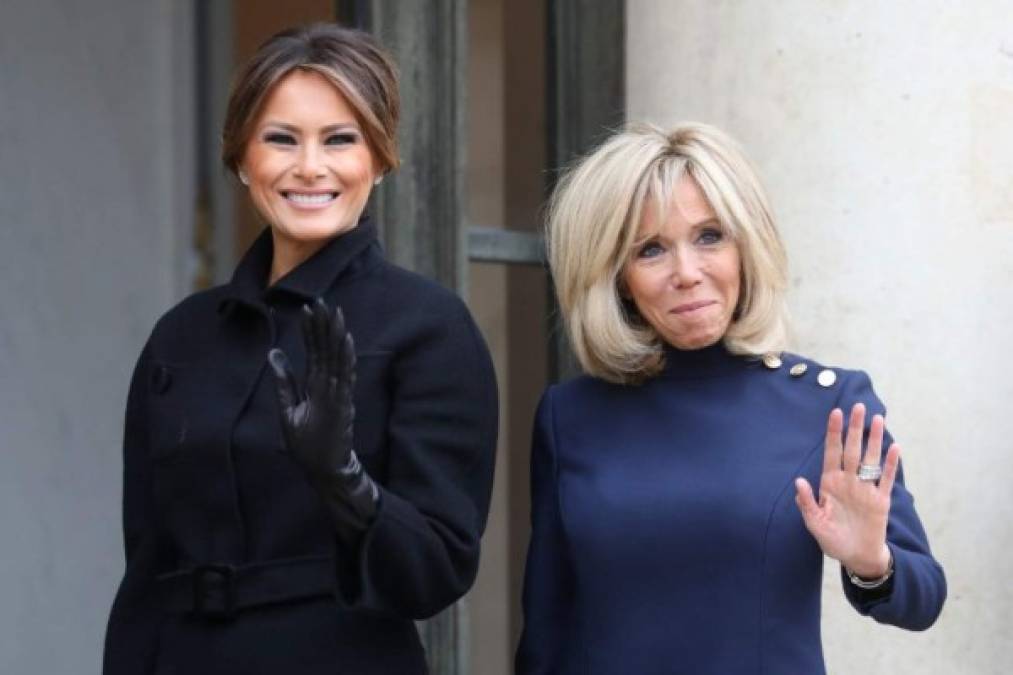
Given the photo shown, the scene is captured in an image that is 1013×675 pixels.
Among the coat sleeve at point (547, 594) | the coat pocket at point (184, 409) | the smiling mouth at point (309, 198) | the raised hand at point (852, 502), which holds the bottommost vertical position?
the coat sleeve at point (547, 594)

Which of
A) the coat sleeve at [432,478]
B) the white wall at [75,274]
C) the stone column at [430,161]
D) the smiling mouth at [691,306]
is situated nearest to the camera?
the coat sleeve at [432,478]

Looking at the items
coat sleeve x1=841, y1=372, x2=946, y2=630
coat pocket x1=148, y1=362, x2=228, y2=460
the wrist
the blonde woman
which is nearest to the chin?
the blonde woman

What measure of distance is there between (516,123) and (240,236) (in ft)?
3.92

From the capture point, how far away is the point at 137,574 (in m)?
2.95

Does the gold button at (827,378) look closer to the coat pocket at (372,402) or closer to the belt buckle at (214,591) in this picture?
the coat pocket at (372,402)

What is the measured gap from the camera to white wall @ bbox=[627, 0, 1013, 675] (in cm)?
391

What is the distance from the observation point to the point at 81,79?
493 centimetres

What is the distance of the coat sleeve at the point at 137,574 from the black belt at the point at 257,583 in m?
0.14

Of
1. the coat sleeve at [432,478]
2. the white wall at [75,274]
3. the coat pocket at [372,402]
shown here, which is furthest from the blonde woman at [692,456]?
the white wall at [75,274]

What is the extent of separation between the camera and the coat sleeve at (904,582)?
9.23 ft

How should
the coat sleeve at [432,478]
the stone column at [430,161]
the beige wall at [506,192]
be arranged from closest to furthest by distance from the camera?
1. the coat sleeve at [432,478]
2. the stone column at [430,161]
3. the beige wall at [506,192]

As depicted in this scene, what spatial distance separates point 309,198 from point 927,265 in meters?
1.43

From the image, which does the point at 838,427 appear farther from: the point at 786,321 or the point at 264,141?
the point at 264,141

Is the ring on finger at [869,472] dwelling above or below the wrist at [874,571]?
above
